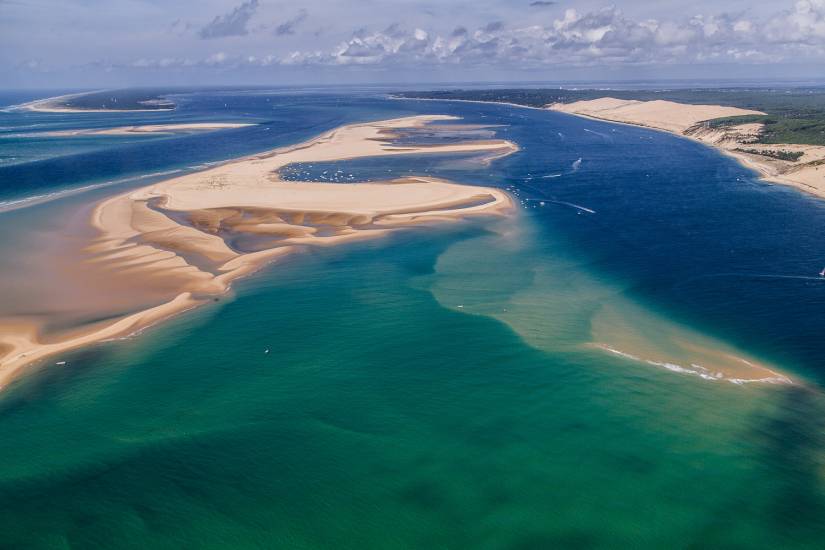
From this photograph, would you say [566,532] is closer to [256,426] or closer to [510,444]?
[510,444]

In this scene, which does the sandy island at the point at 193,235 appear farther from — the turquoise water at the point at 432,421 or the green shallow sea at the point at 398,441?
the green shallow sea at the point at 398,441

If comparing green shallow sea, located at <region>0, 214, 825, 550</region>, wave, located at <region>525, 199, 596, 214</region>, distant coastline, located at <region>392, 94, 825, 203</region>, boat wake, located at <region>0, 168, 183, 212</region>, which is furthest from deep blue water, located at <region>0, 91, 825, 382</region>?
green shallow sea, located at <region>0, 214, 825, 550</region>

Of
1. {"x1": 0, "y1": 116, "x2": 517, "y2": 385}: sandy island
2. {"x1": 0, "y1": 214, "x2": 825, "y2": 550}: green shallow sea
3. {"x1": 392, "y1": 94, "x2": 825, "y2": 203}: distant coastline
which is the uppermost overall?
{"x1": 392, "y1": 94, "x2": 825, "y2": 203}: distant coastline

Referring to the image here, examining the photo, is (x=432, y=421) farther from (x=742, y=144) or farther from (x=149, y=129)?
(x=149, y=129)

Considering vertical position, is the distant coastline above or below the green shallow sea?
above

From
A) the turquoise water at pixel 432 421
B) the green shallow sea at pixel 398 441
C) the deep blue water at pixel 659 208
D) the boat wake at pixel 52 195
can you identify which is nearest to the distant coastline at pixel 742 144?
the deep blue water at pixel 659 208

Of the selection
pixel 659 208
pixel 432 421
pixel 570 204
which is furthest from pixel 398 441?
pixel 659 208

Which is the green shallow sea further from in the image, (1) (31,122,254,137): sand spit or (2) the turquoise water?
(1) (31,122,254,137): sand spit

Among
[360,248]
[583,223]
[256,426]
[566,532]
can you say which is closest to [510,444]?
[566,532]
